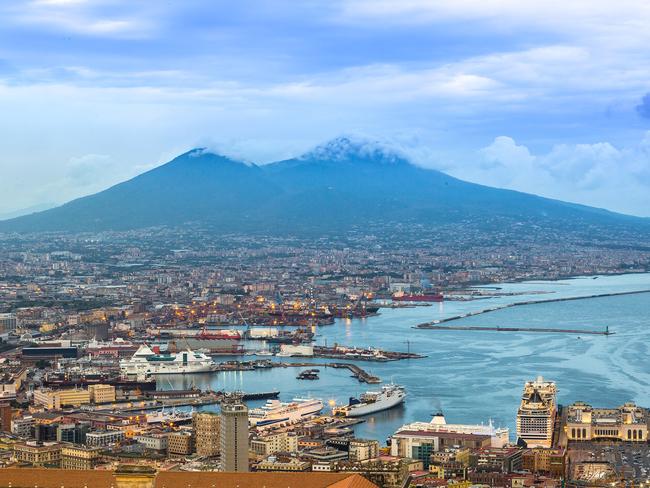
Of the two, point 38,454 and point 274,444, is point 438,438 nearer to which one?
point 274,444

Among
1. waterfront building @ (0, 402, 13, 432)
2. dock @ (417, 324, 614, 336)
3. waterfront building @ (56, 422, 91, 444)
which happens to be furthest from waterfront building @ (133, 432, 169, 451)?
dock @ (417, 324, 614, 336)

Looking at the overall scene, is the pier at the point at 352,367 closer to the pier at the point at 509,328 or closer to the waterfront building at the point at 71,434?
the pier at the point at 509,328

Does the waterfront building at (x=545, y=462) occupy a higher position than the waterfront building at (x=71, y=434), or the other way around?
the waterfront building at (x=71, y=434)

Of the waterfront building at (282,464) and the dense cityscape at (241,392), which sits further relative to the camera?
the dense cityscape at (241,392)

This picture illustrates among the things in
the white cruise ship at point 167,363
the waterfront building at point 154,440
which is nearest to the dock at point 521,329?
the white cruise ship at point 167,363

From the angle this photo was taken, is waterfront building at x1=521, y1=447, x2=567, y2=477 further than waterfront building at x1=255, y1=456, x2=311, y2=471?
Yes

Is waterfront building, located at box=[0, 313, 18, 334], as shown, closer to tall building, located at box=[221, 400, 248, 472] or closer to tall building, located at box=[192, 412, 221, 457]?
tall building, located at box=[192, 412, 221, 457]

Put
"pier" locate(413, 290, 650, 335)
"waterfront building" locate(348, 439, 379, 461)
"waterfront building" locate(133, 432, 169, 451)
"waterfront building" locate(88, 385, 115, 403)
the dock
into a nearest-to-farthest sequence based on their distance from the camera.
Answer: "waterfront building" locate(348, 439, 379, 461)
"waterfront building" locate(133, 432, 169, 451)
"waterfront building" locate(88, 385, 115, 403)
the dock
"pier" locate(413, 290, 650, 335)
